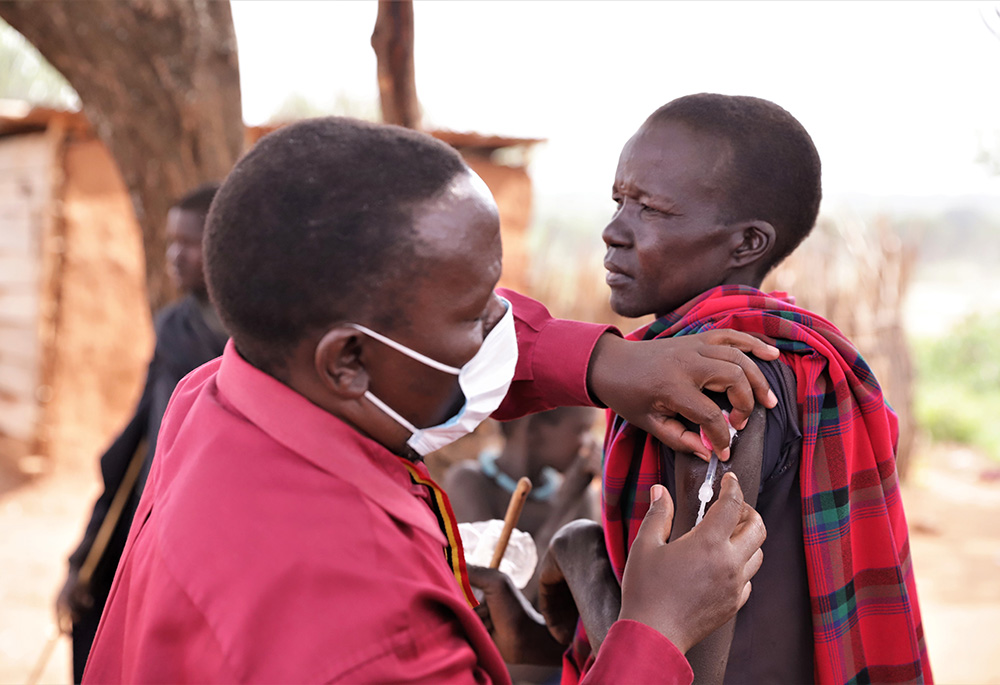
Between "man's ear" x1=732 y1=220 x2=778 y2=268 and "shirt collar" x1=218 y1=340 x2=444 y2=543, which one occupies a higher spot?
"man's ear" x1=732 y1=220 x2=778 y2=268

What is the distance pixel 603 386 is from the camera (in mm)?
1459

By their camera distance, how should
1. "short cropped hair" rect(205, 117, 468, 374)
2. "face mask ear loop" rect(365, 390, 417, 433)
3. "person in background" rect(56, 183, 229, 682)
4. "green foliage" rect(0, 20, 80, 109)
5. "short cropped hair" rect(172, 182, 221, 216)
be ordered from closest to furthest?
1. "short cropped hair" rect(205, 117, 468, 374)
2. "face mask ear loop" rect(365, 390, 417, 433)
3. "person in background" rect(56, 183, 229, 682)
4. "short cropped hair" rect(172, 182, 221, 216)
5. "green foliage" rect(0, 20, 80, 109)

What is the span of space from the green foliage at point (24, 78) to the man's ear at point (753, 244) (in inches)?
945

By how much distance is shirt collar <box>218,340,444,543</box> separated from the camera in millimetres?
1060

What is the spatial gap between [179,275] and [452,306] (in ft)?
8.59

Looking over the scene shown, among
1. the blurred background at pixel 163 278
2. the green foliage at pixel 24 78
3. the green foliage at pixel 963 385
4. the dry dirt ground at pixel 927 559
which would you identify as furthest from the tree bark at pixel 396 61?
the green foliage at pixel 24 78

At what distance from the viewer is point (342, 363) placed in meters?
1.12

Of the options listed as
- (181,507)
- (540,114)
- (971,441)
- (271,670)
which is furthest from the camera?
(540,114)

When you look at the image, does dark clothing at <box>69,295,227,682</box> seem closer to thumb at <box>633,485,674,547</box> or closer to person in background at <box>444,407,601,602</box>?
person in background at <box>444,407,601,602</box>

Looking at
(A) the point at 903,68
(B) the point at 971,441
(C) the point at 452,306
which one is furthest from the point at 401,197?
(A) the point at 903,68

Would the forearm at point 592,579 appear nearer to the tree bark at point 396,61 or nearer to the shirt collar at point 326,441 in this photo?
the shirt collar at point 326,441

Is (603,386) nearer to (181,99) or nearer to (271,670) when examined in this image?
(271,670)

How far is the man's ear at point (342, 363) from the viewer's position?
109cm

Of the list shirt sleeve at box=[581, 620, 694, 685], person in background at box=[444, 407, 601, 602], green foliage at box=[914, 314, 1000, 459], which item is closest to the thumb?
shirt sleeve at box=[581, 620, 694, 685]
